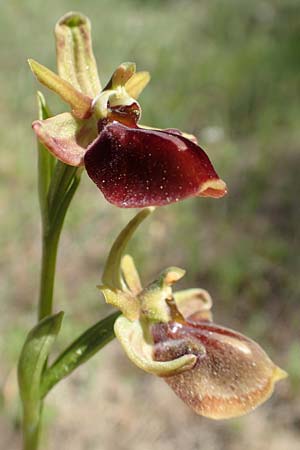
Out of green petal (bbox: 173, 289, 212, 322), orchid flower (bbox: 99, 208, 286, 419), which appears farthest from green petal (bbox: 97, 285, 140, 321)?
green petal (bbox: 173, 289, 212, 322)

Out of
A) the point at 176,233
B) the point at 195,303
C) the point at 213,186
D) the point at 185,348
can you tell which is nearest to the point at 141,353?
the point at 185,348

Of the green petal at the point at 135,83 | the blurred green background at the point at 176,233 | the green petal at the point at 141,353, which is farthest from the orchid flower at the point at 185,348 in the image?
the blurred green background at the point at 176,233

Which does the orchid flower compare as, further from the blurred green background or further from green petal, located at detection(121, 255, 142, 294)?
the blurred green background

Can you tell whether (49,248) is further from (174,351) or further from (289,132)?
(289,132)

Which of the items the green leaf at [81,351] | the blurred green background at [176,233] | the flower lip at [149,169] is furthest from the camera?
the blurred green background at [176,233]

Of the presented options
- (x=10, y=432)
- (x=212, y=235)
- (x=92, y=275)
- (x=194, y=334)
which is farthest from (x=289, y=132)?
(x=194, y=334)

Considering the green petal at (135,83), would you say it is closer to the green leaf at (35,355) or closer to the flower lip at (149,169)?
the flower lip at (149,169)
